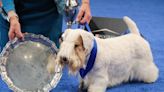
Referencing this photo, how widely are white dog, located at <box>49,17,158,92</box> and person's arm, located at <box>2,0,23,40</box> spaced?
0.82 ft

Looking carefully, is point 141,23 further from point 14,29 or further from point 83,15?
point 14,29

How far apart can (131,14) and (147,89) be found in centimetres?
196

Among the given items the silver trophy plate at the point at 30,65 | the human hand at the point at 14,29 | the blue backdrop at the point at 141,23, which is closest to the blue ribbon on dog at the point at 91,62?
the silver trophy plate at the point at 30,65

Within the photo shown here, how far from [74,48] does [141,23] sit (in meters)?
2.14

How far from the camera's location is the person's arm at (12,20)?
1.74m

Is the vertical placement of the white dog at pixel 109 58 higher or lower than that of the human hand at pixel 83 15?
lower

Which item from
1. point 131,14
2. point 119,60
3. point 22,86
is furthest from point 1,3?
point 131,14

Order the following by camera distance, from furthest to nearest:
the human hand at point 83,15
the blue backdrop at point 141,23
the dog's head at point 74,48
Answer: the blue backdrop at point 141,23 < the human hand at point 83,15 < the dog's head at point 74,48

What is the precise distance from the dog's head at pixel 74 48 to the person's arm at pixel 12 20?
0.82 ft

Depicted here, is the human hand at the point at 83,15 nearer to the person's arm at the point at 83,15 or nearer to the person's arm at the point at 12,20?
the person's arm at the point at 83,15

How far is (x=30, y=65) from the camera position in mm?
2004

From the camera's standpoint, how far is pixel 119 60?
2.06 m

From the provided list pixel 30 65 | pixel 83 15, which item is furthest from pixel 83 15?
pixel 30 65

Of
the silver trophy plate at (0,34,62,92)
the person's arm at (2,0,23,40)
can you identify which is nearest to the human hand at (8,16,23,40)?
the person's arm at (2,0,23,40)
